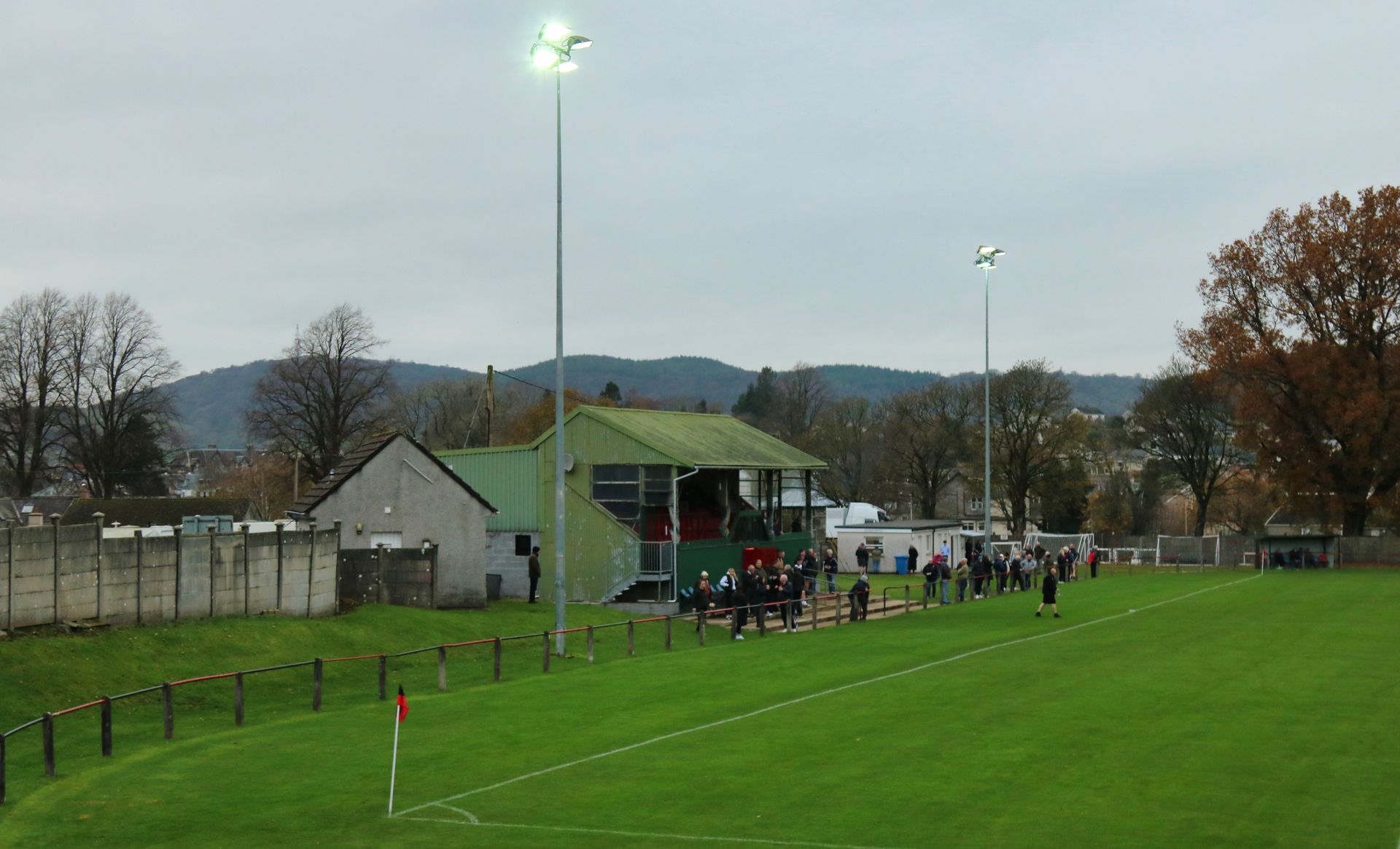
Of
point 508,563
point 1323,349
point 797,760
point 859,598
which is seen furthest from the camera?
point 1323,349

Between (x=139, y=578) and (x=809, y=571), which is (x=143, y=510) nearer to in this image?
(x=809, y=571)

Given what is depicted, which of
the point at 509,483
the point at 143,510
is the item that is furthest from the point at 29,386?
the point at 509,483

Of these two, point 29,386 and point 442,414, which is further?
point 442,414

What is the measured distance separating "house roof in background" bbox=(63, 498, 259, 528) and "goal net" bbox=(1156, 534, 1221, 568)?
51.3 m

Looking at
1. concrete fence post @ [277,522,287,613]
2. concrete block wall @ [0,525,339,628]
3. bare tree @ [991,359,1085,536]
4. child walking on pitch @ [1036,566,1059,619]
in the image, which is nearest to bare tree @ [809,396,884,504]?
bare tree @ [991,359,1085,536]

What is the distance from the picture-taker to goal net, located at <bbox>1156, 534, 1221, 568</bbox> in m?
73.4

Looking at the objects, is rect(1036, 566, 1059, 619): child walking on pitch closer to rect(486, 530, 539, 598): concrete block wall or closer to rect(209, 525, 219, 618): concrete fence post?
rect(486, 530, 539, 598): concrete block wall

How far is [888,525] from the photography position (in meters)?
63.5

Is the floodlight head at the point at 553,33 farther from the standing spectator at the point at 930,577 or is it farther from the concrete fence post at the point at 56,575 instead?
the standing spectator at the point at 930,577

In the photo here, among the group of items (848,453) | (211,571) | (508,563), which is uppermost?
(848,453)

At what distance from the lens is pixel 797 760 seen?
16.5 m

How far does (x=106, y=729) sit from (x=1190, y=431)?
80.0 metres

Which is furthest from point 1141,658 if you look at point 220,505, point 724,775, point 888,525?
point 220,505

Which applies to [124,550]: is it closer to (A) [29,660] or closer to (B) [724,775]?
(A) [29,660]
